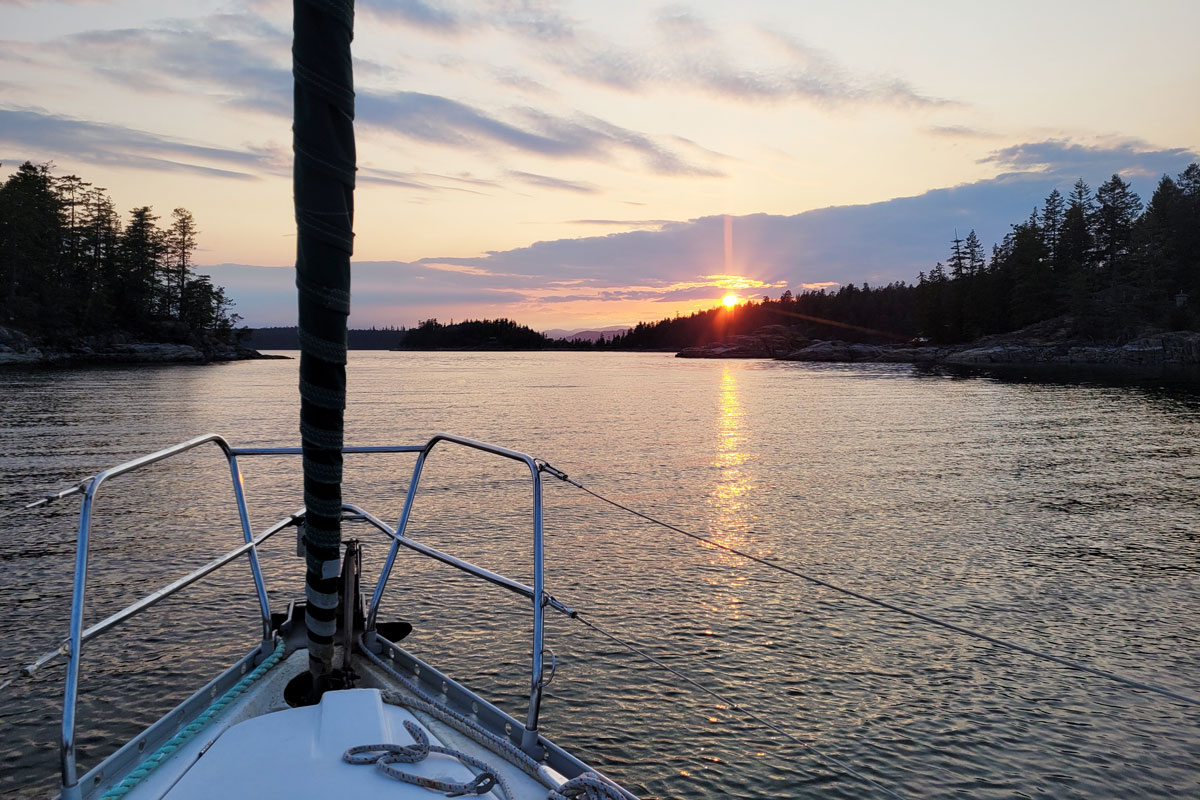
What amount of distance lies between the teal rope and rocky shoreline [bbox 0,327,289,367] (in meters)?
88.8

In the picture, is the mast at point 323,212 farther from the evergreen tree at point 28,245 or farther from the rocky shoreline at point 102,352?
the evergreen tree at point 28,245

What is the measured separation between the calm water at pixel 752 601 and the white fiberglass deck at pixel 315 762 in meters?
3.55

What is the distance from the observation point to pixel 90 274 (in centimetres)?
10744

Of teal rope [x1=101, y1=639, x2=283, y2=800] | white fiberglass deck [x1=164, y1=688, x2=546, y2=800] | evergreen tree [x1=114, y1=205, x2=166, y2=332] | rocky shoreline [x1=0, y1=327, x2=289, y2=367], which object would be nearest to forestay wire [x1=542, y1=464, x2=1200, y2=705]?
white fiberglass deck [x1=164, y1=688, x2=546, y2=800]

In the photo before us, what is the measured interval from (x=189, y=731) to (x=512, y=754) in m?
1.67

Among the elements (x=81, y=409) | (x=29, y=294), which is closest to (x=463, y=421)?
(x=81, y=409)

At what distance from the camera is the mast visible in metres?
2.97

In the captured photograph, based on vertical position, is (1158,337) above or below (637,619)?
above

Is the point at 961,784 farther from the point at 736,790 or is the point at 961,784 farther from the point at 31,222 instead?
the point at 31,222

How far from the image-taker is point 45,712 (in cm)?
709

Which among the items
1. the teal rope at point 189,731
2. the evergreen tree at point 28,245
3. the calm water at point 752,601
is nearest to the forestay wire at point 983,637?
the calm water at point 752,601

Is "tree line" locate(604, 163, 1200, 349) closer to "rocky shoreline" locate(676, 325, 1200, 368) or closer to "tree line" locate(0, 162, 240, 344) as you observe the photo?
"rocky shoreline" locate(676, 325, 1200, 368)

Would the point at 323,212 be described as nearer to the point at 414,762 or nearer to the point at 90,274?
the point at 414,762

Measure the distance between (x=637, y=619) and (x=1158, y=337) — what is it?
104 m
